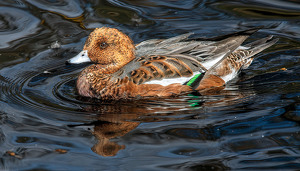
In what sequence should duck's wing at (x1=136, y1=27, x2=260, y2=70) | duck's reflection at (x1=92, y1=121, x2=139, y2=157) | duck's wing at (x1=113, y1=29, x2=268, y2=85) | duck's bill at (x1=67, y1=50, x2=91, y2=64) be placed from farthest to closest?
duck's wing at (x1=136, y1=27, x2=260, y2=70)
duck's bill at (x1=67, y1=50, x2=91, y2=64)
duck's wing at (x1=113, y1=29, x2=268, y2=85)
duck's reflection at (x1=92, y1=121, x2=139, y2=157)

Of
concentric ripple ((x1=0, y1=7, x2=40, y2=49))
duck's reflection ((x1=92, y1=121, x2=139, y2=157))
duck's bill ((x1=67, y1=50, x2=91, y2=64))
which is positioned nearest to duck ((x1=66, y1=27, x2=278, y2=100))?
duck's bill ((x1=67, y1=50, x2=91, y2=64))

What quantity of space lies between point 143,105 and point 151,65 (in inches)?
23.4

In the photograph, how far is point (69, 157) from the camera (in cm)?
462

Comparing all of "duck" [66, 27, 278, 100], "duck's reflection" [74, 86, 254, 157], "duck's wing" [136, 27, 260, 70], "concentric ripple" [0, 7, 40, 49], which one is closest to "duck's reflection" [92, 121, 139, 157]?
"duck's reflection" [74, 86, 254, 157]

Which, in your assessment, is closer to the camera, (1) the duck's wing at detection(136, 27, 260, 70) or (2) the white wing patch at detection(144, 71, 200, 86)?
(2) the white wing patch at detection(144, 71, 200, 86)

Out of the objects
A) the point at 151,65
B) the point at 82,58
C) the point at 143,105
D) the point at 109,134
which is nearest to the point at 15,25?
the point at 82,58

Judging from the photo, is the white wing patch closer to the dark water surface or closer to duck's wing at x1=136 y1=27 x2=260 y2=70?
the dark water surface

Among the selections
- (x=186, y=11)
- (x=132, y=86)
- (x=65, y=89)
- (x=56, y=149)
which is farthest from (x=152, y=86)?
(x=186, y=11)

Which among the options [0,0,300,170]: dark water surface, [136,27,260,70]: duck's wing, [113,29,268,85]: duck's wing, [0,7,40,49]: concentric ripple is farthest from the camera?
[0,7,40,49]: concentric ripple

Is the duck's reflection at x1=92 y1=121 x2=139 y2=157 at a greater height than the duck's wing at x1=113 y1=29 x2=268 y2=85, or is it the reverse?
the duck's wing at x1=113 y1=29 x2=268 y2=85

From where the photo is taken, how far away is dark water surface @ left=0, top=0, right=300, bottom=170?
4.59 meters

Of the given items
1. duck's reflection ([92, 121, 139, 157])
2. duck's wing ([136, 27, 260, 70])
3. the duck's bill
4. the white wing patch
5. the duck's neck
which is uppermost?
duck's wing ([136, 27, 260, 70])

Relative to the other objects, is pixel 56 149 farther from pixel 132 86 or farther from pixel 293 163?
pixel 293 163

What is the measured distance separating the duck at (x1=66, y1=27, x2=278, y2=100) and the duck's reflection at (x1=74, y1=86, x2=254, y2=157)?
20 cm
